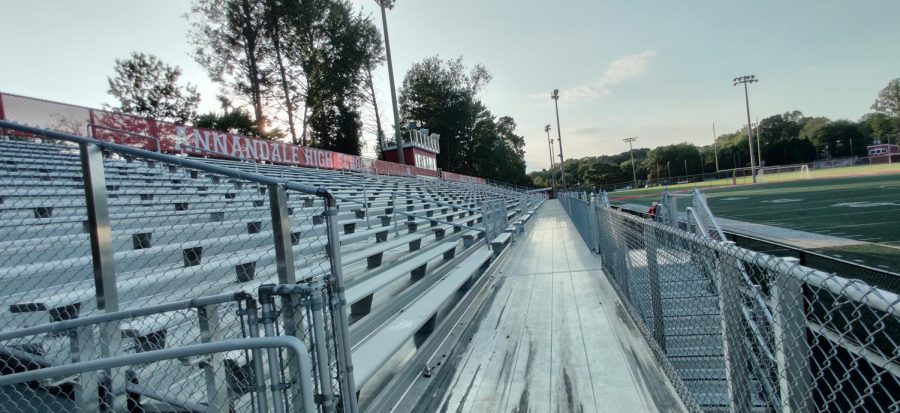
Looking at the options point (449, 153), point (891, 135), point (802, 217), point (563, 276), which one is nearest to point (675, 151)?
point (891, 135)

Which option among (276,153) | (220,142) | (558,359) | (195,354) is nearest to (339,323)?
(195,354)

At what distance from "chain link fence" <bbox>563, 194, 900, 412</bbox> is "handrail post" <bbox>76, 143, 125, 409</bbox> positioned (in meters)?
2.73

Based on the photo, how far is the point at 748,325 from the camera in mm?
2469

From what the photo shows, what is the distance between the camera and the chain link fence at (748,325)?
1.35 meters

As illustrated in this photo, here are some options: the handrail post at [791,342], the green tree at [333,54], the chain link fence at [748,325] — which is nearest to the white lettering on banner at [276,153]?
the chain link fence at [748,325]

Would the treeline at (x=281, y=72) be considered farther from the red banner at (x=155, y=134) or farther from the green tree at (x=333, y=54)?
the red banner at (x=155, y=134)

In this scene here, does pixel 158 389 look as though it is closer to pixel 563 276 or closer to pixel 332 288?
pixel 332 288

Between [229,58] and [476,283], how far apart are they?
2781cm

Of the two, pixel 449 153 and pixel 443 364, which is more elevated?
pixel 449 153

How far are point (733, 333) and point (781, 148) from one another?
300ft

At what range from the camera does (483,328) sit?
4.22 metres

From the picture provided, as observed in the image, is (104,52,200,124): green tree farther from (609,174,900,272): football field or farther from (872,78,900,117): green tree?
(872,78,900,117): green tree

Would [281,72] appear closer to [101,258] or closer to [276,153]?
[276,153]

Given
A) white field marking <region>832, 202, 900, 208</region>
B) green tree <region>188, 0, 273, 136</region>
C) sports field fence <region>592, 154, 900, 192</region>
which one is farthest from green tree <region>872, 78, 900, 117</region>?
green tree <region>188, 0, 273, 136</region>
